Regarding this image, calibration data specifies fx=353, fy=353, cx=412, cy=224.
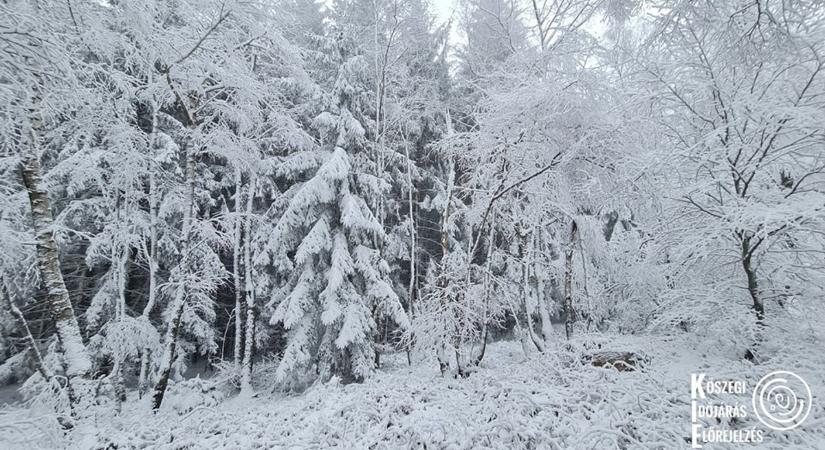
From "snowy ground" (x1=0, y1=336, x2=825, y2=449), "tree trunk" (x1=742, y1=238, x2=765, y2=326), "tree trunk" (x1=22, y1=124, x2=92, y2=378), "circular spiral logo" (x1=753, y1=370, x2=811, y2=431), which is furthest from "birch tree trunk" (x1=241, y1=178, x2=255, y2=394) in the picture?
"circular spiral logo" (x1=753, y1=370, x2=811, y2=431)

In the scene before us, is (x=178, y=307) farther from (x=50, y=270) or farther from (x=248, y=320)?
(x=248, y=320)

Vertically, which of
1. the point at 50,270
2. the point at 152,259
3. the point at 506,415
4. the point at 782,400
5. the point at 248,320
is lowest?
the point at 506,415

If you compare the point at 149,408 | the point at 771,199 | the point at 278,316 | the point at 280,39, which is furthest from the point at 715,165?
the point at 149,408

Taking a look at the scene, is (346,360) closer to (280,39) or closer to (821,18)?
(280,39)

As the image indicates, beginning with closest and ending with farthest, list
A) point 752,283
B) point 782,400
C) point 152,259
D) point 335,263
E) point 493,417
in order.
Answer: point 782,400 < point 493,417 < point 752,283 < point 152,259 < point 335,263

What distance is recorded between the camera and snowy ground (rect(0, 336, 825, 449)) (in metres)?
4.13

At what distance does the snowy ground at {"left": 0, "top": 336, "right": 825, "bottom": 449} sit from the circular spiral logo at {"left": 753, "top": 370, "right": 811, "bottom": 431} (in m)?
0.10

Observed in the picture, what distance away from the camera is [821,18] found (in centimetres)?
415

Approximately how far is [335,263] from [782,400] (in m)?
8.91

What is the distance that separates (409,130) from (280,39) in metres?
7.33

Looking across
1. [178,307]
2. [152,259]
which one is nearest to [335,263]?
[178,307]

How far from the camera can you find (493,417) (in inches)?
198

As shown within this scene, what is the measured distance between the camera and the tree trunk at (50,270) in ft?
16.9

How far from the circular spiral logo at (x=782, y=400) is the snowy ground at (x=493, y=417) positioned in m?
0.10
